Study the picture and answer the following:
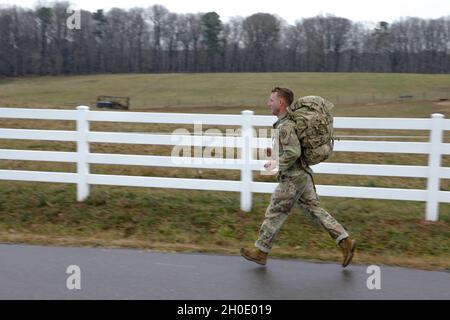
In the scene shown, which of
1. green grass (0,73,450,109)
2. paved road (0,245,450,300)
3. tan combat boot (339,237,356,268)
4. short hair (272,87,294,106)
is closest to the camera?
paved road (0,245,450,300)

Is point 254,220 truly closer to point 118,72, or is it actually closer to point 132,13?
point 118,72

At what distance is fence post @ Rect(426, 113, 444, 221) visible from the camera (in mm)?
7129

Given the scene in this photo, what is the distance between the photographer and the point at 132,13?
121m

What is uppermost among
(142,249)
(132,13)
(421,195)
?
(132,13)

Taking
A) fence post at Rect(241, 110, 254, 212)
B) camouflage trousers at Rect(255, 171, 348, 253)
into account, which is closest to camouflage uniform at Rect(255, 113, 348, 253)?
camouflage trousers at Rect(255, 171, 348, 253)

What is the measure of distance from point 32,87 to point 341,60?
6618 cm

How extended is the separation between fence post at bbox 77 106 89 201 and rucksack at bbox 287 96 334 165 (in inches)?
146

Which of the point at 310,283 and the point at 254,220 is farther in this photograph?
the point at 254,220

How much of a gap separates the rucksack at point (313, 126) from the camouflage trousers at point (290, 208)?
0.87ft

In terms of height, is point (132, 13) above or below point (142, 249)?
above

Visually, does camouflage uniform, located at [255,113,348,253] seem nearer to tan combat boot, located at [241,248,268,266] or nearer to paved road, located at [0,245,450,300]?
tan combat boot, located at [241,248,268,266]

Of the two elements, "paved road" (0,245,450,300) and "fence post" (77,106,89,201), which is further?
"fence post" (77,106,89,201)

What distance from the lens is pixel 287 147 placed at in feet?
17.6
